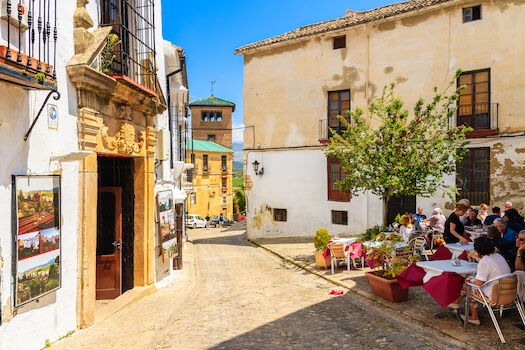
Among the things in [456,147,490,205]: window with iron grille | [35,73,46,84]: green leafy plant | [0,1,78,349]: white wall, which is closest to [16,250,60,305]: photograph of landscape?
[0,1,78,349]: white wall

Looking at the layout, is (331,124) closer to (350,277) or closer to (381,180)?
(381,180)

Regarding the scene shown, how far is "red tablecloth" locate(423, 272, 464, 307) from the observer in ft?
17.5

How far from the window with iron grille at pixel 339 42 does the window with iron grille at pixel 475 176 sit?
6.68 metres

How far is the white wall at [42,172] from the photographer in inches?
165

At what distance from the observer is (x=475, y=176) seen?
13539 millimetres

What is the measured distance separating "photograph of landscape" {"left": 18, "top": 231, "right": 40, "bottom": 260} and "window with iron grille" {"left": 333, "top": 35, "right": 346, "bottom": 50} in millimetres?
14489

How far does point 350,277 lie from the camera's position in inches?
340

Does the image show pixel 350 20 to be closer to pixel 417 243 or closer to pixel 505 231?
pixel 417 243

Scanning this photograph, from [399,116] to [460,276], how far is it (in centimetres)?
568

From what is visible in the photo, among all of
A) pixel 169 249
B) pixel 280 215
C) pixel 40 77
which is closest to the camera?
pixel 40 77

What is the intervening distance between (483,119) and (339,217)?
21.5 ft

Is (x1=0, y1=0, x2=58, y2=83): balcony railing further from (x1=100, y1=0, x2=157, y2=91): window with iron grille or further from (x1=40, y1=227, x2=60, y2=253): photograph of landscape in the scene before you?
(x1=40, y1=227, x2=60, y2=253): photograph of landscape

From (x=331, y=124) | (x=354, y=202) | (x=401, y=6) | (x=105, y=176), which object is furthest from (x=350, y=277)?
(x=401, y=6)

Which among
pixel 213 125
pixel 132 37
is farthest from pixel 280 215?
pixel 213 125
